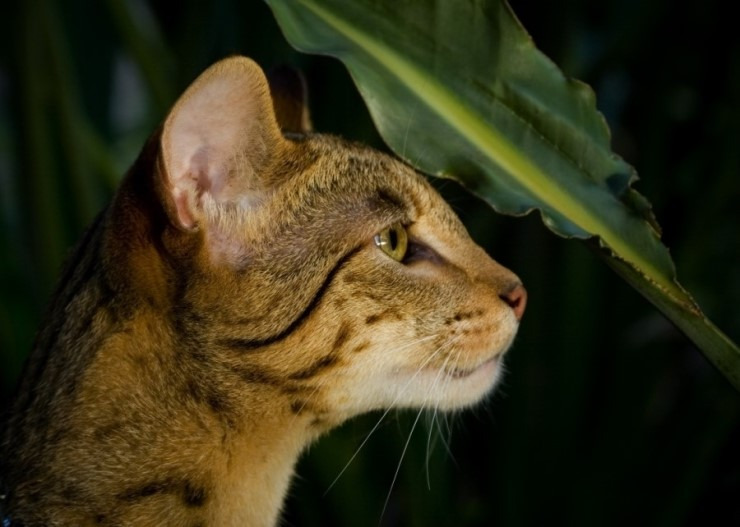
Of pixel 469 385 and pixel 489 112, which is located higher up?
pixel 489 112

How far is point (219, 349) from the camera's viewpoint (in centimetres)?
121

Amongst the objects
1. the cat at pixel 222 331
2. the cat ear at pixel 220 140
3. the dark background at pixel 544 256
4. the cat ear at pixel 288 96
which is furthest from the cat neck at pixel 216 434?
the dark background at pixel 544 256

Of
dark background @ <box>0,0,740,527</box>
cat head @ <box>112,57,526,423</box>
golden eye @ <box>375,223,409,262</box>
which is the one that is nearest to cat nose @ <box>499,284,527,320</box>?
cat head @ <box>112,57,526,423</box>

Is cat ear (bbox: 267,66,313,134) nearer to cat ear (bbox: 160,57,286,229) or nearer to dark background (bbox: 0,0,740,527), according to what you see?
cat ear (bbox: 160,57,286,229)

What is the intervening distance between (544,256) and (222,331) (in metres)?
1.25

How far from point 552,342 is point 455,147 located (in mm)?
1151

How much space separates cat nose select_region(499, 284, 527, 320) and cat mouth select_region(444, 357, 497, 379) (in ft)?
0.22

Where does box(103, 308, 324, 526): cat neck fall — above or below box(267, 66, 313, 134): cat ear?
below

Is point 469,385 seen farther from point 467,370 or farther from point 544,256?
point 544,256

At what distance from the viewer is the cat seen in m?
1.18

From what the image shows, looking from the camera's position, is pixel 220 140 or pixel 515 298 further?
pixel 515 298

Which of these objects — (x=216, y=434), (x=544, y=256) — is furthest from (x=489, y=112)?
(x=544, y=256)

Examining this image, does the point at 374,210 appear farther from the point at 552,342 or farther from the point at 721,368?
the point at 552,342

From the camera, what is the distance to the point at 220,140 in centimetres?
118
